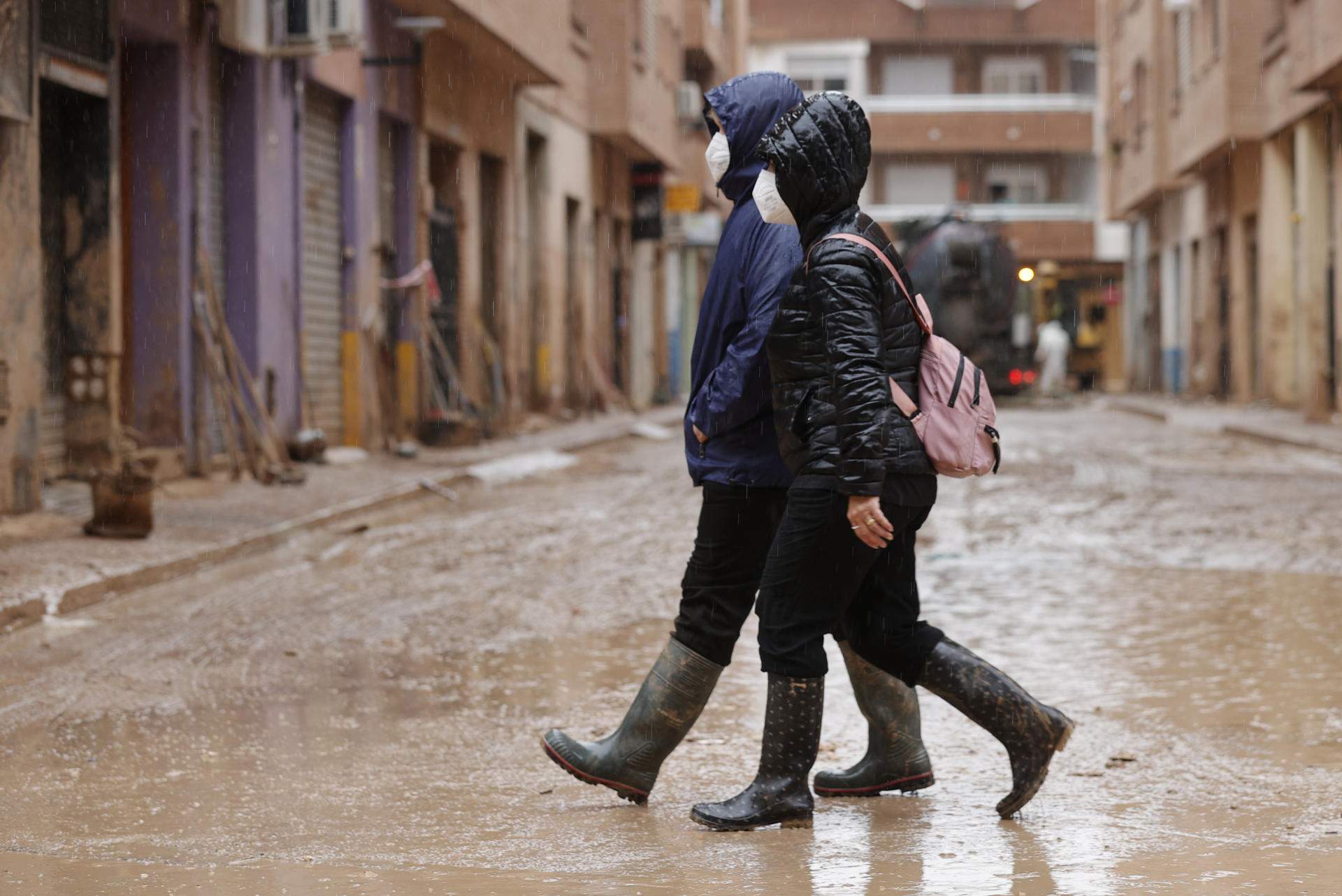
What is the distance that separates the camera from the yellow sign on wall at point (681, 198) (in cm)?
3778

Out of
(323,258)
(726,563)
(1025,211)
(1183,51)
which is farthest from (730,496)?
(1025,211)

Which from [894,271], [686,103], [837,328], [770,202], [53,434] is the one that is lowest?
[53,434]

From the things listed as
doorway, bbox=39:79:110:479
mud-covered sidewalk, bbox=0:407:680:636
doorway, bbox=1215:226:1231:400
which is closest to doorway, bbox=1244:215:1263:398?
doorway, bbox=1215:226:1231:400

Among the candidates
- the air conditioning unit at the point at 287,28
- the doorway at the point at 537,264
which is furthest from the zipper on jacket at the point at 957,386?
the doorway at the point at 537,264

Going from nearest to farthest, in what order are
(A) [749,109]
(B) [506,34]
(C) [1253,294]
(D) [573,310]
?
(A) [749,109]
(B) [506,34]
(D) [573,310]
(C) [1253,294]

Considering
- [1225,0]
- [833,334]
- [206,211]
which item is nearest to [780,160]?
[833,334]

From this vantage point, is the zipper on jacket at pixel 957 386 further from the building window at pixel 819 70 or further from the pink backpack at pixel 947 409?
the building window at pixel 819 70

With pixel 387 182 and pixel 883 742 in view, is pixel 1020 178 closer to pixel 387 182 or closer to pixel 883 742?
pixel 387 182

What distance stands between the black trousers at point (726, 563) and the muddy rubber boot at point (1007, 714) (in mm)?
470

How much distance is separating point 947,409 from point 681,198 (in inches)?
1352

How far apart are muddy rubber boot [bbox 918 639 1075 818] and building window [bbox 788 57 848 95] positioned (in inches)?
2194

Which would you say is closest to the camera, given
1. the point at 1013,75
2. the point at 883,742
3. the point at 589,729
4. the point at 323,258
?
the point at 883,742

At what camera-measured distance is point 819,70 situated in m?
59.6

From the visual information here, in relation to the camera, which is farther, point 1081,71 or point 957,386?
point 1081,71
